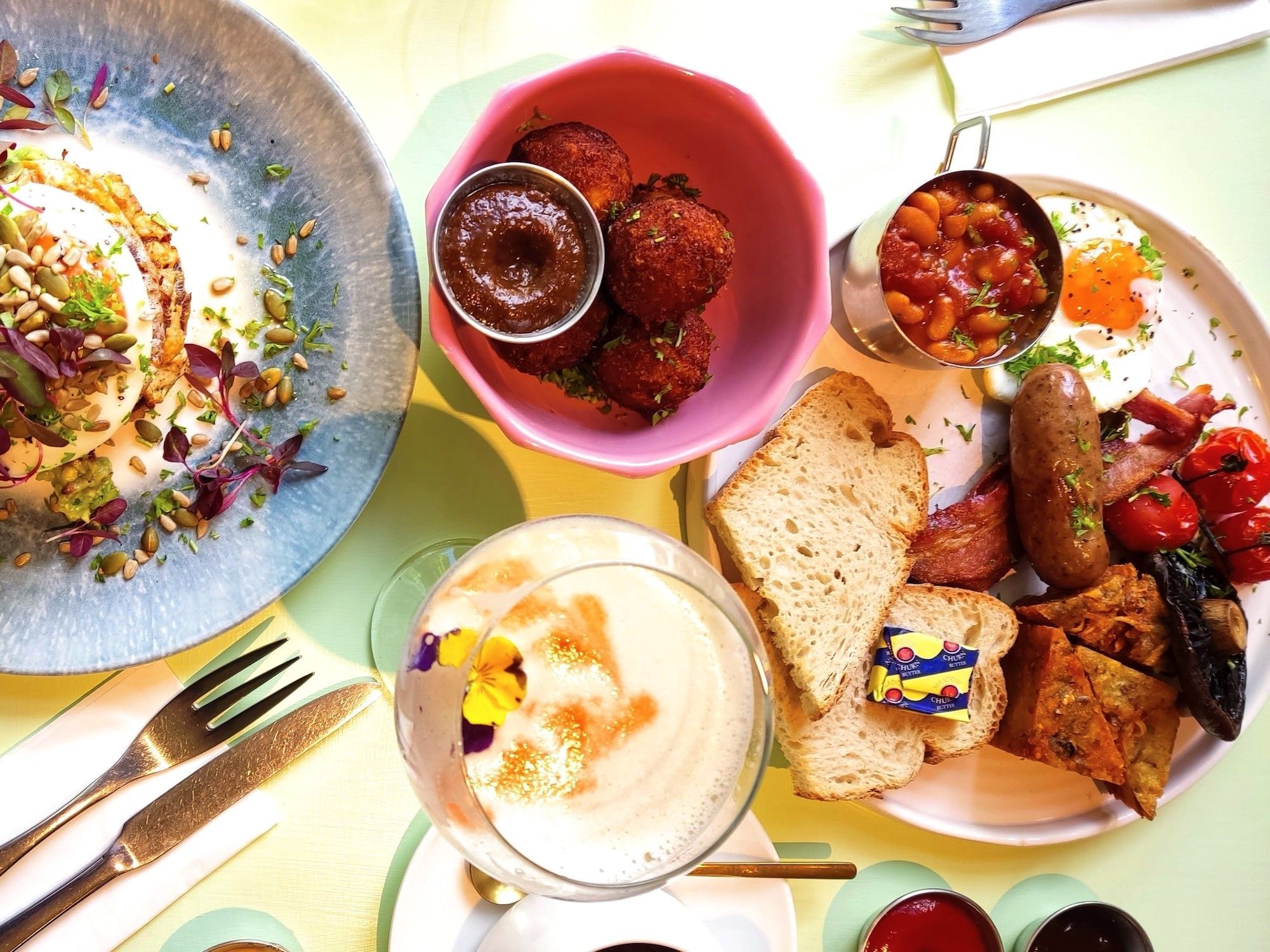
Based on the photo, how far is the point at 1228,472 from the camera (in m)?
2.43

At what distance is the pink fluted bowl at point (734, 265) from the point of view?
1922 millimetres

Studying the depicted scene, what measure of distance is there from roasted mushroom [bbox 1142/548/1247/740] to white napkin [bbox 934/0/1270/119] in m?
1.25

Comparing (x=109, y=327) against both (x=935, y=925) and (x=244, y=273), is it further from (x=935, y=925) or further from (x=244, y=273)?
(x=935, y=925)

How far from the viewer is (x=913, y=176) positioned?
2438 millimetres

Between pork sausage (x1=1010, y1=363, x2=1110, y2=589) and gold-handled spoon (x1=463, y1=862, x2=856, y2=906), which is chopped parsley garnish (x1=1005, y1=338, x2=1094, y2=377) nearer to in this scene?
pork sausage (x1=1010, y1=363, x2=1110, y2=589)

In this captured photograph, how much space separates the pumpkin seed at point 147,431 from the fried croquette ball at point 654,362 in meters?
0.97

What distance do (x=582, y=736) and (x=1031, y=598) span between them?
52.7 inches

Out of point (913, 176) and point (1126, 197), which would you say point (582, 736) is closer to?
point (913, 176)

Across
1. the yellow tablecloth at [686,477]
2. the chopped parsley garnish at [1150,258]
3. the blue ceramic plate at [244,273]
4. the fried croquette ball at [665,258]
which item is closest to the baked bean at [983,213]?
the yellow tablecloth at [686,477]

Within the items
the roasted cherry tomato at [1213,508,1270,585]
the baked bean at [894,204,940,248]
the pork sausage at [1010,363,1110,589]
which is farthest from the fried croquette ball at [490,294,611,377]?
the roasted cherry tomato at [1213,508,1270,585]

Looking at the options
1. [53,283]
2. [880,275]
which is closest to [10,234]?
[53,283]

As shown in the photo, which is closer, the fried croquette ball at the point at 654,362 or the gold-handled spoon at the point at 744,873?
the fried croquette ball at the point at 654,362

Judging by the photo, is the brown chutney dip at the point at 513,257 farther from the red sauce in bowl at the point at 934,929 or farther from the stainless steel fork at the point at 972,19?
the red sauce in bowl at the point at 934,929

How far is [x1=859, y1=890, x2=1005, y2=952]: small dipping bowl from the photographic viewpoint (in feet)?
7.72
